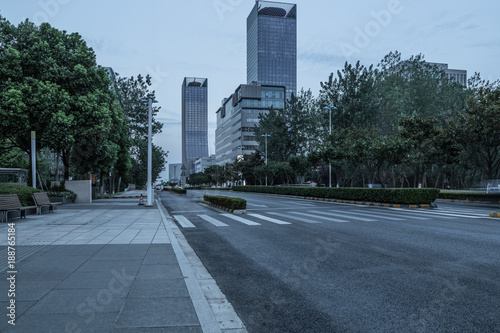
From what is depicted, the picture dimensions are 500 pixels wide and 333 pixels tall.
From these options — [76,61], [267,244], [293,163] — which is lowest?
[267,244]

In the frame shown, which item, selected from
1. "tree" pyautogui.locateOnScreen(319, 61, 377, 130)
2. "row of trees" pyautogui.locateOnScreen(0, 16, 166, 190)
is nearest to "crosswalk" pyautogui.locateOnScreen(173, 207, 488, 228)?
"row of trees" pyautogui.locateOnScreen(0, 16, 166, 190)

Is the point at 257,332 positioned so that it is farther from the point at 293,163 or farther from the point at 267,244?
the point at 293,163

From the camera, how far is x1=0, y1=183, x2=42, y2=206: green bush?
46.1 feet

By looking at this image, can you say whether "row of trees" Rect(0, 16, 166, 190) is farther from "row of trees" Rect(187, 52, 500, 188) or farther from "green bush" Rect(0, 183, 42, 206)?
"row of trees" Rect(187, 52, 500, 188)

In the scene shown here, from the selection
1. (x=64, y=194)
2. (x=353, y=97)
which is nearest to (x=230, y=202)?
(x=64, y=194)

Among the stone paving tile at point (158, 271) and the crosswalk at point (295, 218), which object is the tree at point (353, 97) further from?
the stone paving tile at point (158, 271)

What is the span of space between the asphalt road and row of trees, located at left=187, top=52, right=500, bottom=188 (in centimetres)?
1916

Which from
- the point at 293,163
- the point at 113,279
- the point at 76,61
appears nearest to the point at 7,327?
the point at 113,279

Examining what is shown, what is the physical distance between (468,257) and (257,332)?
543 cm

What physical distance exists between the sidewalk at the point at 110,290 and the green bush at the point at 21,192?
720 centimetres

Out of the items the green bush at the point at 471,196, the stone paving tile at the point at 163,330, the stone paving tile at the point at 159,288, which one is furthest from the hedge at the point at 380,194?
the stone paving tile at the point at 163,330

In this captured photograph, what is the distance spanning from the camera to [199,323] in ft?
11.3

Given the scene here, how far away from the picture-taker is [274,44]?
185500 mm

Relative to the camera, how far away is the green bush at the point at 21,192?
46.1ft
